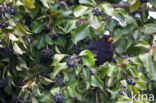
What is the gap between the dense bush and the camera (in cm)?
159

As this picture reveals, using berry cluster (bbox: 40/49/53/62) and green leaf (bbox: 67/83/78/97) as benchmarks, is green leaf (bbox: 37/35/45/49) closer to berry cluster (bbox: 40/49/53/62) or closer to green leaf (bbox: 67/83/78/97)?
berry cluster (bbox: 40/49/53/62)

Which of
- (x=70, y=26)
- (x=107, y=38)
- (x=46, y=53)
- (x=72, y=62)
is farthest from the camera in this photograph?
(x=107, y=38)

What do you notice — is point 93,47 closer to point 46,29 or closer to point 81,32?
point 46,29

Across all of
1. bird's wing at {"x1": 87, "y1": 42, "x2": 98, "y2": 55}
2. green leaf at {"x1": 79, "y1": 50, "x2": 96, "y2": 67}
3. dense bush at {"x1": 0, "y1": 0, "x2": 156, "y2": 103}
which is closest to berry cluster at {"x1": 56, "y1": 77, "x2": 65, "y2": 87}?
dense bush at {"x1": 0, "y1": 0, "x2": 156, "y2": 103}

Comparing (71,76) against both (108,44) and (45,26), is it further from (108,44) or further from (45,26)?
(108,44)

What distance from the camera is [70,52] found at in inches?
75.8

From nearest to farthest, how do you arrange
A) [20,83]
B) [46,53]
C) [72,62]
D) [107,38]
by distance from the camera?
[72,62]
[46,53]
[20,83]
[107,38]

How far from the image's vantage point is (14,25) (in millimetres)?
1618

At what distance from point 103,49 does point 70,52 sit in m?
0.42

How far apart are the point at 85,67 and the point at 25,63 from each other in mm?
398

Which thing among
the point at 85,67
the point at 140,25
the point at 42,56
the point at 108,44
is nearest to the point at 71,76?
the point at 85,67

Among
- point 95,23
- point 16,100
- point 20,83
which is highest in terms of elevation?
point 95,23

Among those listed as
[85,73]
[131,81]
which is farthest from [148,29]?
[85,73]

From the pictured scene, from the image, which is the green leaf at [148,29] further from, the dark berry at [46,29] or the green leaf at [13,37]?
the green leaf at [13,37]
